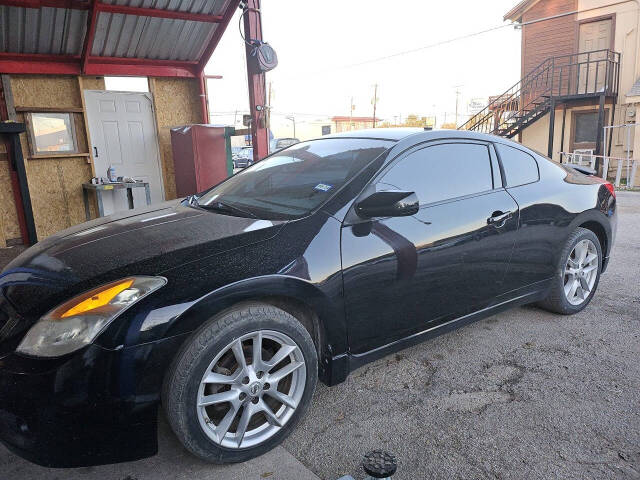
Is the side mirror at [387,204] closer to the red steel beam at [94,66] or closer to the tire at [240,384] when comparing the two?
the tire at [240,384]

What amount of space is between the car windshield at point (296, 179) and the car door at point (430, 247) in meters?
0.21

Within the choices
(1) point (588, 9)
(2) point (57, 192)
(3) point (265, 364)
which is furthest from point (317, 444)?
(1) point (588, 9)

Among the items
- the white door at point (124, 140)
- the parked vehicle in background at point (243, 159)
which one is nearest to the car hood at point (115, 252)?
the white door at point (124, 140)

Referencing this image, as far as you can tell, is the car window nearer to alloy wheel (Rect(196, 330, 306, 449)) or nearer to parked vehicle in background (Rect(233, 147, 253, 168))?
alloy wheel (Rect(196, 330, 306, 449))

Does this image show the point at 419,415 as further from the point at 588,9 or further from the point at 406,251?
the point at 588,9

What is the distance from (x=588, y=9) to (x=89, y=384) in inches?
746

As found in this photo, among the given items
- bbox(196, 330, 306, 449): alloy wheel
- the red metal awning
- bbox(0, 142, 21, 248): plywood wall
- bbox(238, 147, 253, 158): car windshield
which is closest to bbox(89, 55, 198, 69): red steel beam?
the red metal awning

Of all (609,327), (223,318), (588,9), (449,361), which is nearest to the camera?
(223,318)

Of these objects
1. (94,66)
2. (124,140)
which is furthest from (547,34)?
(94,66)

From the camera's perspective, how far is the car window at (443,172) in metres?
2.69

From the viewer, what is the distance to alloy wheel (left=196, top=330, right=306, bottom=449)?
2.01 meters

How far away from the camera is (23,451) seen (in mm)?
1798

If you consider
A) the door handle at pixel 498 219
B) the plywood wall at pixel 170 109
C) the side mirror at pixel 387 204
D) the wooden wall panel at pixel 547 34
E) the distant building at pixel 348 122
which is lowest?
the door handle at pixel 498 219

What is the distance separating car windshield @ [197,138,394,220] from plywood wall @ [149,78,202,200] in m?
5.45
